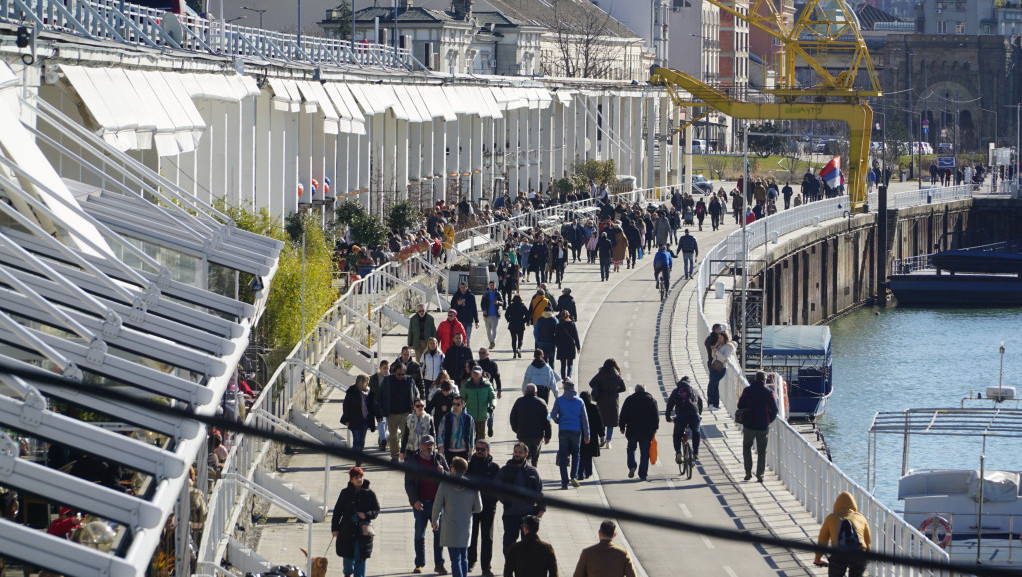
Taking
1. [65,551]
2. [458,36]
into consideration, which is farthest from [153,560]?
[458,36]

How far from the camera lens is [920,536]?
14719mm

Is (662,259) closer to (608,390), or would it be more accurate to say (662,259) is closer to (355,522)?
(608,390)

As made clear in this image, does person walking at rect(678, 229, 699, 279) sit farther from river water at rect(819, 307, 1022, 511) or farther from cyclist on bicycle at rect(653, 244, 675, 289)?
river water at rect(819, 307, 1022, 511)

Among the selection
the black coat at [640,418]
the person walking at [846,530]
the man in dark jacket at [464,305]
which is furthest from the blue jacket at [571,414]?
the man in dark jacket at [464,305]

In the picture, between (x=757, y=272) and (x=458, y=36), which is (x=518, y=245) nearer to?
(x=757, y=272)

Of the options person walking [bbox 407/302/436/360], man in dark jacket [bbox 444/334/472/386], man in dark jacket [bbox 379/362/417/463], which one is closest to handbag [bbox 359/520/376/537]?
man in dark jacket [bbox 379/362/417/463]

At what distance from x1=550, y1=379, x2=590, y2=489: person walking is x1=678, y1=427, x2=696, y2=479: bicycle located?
1544mm

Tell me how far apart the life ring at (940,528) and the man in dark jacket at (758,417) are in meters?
2.89

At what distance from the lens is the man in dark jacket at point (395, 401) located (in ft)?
62.8

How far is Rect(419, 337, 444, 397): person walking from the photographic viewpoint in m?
21.3

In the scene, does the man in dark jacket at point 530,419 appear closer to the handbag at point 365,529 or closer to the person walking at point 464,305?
the handbag at point 365,529

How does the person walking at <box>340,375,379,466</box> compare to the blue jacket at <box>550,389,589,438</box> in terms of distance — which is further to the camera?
the person walking at <box>340,375,379,466</box>

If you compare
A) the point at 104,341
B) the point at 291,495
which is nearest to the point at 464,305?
the point at 291,495

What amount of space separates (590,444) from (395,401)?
2.29 m
